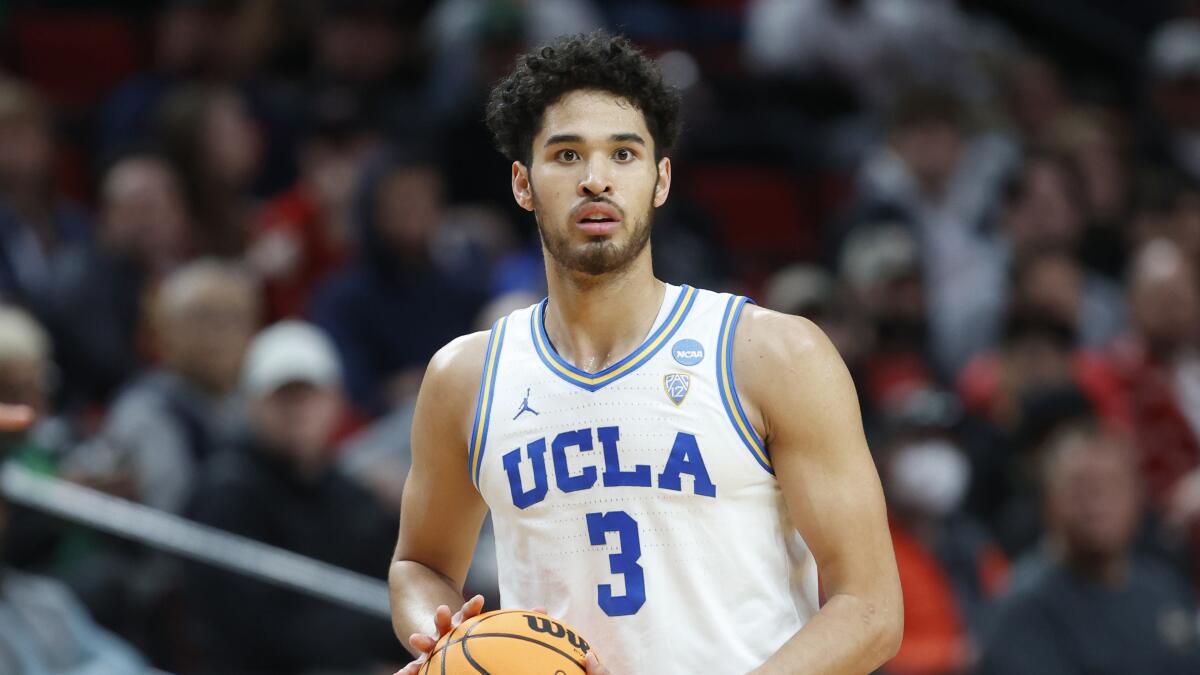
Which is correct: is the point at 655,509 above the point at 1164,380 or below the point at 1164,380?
below

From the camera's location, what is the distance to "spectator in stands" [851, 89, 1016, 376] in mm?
9711

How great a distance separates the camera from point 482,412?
3.93 meters

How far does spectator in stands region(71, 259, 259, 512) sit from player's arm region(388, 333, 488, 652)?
3103mm

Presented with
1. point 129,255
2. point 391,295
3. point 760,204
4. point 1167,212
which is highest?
point 760,204

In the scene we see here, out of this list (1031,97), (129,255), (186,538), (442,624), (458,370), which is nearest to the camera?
(442,624)

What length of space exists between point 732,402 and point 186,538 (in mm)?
3452

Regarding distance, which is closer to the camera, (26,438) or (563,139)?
(563,139)

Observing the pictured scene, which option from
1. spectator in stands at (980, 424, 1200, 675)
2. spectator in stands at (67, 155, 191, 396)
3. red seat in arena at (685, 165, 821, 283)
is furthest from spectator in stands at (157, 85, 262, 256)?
spectator in stands at (980, 424, 1200, 675)

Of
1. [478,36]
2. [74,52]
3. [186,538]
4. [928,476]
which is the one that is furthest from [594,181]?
[74,52]

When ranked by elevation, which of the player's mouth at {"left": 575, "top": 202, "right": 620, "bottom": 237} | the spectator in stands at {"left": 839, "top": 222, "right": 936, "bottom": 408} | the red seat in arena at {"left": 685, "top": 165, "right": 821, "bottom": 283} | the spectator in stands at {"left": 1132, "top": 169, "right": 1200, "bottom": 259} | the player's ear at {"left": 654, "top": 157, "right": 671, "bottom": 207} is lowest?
the player's mouth at {"left": 575, "top": 202, "right": 620, "bottom": 237}

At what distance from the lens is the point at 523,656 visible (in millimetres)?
3471

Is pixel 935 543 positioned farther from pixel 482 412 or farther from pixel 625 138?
pixel 625 138

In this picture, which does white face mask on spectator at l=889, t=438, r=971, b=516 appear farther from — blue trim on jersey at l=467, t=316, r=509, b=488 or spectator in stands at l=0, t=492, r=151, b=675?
blue trim on jersey at l=467, t=316, r=509, b=488

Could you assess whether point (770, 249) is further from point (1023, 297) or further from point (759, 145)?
point (1023, 297)
